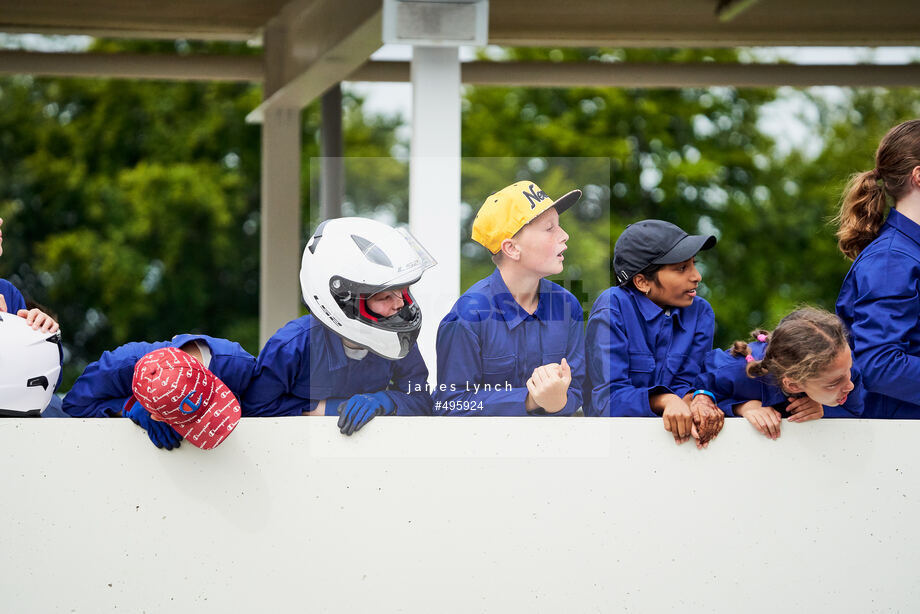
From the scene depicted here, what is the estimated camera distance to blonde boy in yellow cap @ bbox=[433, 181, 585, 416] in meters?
3.84

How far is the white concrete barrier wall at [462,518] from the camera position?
3561mm

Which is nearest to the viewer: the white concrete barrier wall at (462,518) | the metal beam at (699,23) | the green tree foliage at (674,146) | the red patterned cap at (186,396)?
the red patterned cap at (186,396)

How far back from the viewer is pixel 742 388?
3.94m

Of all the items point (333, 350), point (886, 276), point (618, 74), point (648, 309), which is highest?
point (618, 74)

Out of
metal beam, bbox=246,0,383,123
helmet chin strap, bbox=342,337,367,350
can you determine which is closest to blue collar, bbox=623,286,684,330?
helmet chin strap, bbox=342,337,367,350

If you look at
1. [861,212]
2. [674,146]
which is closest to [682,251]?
[861,212]

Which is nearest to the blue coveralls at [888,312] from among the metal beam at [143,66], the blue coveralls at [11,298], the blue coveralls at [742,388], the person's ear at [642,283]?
the blue coveralls at [742,388]

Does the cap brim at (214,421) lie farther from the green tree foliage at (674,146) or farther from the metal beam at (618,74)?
the green tree foliage at (674,146)

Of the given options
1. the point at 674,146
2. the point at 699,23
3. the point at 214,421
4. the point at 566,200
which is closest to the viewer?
the point at 214,421

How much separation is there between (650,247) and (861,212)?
823 millimetres

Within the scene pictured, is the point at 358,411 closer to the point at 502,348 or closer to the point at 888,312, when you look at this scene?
the point at 502,348

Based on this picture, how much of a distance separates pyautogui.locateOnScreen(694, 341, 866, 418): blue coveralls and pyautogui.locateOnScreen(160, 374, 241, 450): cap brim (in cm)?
166

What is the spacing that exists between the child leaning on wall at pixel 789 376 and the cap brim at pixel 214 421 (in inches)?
62.6

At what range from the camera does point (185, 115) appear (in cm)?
2166
